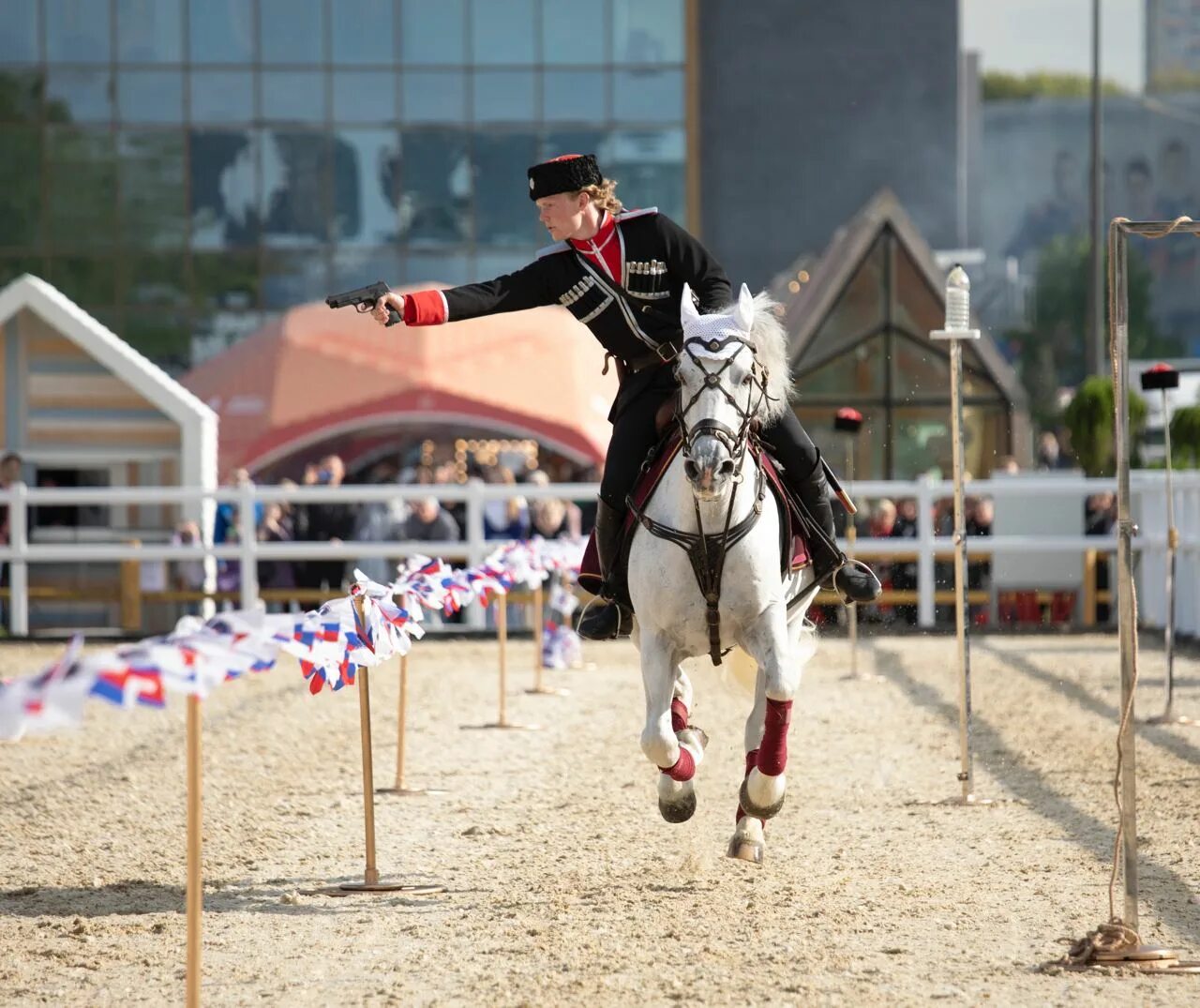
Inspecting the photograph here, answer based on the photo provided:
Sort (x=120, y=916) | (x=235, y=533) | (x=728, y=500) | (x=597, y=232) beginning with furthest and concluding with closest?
1. (x=235, y=533)
2. (x=597, y=232)
3. (x=728, y=500)
4. (x=120, y=916)

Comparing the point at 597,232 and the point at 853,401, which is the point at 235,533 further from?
the point at 597,232

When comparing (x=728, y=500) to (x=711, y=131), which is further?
(x=711, y=131)

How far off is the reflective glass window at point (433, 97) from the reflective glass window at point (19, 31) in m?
7.23

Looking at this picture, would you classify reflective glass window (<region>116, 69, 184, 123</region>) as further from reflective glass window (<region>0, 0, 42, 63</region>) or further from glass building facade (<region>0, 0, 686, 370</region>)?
reflective glass window (<region>0, 0, 42, 63</region>)

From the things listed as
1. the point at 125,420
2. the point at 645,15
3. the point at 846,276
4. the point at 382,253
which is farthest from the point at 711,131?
the point at 125,420

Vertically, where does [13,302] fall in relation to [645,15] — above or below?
below

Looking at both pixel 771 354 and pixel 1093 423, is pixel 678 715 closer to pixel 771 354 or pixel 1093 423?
pixel 771 354

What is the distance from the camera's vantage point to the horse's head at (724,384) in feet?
24.6

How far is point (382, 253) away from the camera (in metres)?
40.2

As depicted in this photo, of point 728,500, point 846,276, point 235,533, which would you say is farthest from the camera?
point 846,276

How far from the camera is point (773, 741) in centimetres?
805

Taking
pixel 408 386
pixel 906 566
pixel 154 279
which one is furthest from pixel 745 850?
pixel 154 279

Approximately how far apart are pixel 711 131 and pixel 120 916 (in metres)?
36.1

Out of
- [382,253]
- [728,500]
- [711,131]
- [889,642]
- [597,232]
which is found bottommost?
[889,642]
